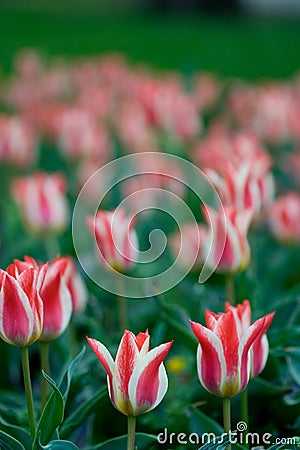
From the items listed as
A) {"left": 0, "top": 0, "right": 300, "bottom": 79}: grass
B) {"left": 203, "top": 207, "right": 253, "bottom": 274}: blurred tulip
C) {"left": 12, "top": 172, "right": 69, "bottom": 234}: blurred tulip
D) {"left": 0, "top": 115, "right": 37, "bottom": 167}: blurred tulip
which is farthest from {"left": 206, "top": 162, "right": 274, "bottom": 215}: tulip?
{"left": 0, "top": 0, "right": 300, "bottom": 79}: grass

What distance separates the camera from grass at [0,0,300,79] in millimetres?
9133

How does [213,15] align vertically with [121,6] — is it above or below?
below

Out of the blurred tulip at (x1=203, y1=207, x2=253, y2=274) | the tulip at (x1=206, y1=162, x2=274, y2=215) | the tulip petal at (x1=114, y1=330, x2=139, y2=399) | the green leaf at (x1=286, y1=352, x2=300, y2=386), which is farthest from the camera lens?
the tulip at (x1=206, y1=162, x2=274, y2=215)

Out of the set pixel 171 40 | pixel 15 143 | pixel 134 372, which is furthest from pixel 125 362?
pixel 171 40

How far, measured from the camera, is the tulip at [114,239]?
65.6 inches

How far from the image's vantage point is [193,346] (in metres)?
1.62

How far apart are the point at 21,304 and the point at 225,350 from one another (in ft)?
0.96

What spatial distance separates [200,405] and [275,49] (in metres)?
9.34

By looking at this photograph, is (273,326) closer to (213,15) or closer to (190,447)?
(190,447)

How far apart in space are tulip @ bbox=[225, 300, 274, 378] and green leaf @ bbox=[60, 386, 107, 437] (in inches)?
9.6

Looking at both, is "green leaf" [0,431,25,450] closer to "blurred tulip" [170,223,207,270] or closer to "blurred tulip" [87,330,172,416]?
"blurred tulip" [87,330,172,416]

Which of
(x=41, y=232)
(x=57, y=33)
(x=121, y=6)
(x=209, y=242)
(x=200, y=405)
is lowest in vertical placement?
(x=200, y=405)

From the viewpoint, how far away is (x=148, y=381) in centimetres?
119

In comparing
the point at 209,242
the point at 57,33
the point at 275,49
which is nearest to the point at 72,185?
the point at 209,242
